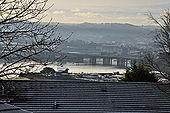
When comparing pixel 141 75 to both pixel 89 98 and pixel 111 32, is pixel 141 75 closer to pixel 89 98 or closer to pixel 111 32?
pixel 89 98

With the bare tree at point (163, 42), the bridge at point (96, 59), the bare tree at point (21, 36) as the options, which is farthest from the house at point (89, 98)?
the bridge at point (96, 59)

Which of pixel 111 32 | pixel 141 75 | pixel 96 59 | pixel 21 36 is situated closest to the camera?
pixel 21 36

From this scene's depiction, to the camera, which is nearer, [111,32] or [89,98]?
[89,98]

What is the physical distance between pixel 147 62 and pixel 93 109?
2119 mm

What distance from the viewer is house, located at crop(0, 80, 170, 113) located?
1178 cm

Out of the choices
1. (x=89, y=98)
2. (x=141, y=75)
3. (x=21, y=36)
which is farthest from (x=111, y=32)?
(x=21, y=36)

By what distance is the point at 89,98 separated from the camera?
12547mm

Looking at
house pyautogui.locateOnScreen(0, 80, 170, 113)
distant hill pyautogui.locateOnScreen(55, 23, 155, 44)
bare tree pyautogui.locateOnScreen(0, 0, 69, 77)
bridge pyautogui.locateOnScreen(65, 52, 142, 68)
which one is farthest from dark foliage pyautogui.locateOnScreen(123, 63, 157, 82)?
distant hill pyautogui.locateOnScreen(55, 23, 155, 44)

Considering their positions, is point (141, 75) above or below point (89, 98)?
above

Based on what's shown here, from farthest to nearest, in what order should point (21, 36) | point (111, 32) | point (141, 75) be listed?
point (111, 32) → point (141, 75) → point (21, 36)

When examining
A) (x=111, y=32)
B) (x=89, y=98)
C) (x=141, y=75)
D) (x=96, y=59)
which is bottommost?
(x=96, y=59)

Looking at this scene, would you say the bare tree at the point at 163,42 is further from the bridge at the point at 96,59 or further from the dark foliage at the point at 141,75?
the bridge at the point at 96,59

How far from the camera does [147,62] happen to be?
1155cm

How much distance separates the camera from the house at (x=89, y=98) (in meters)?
11.8
